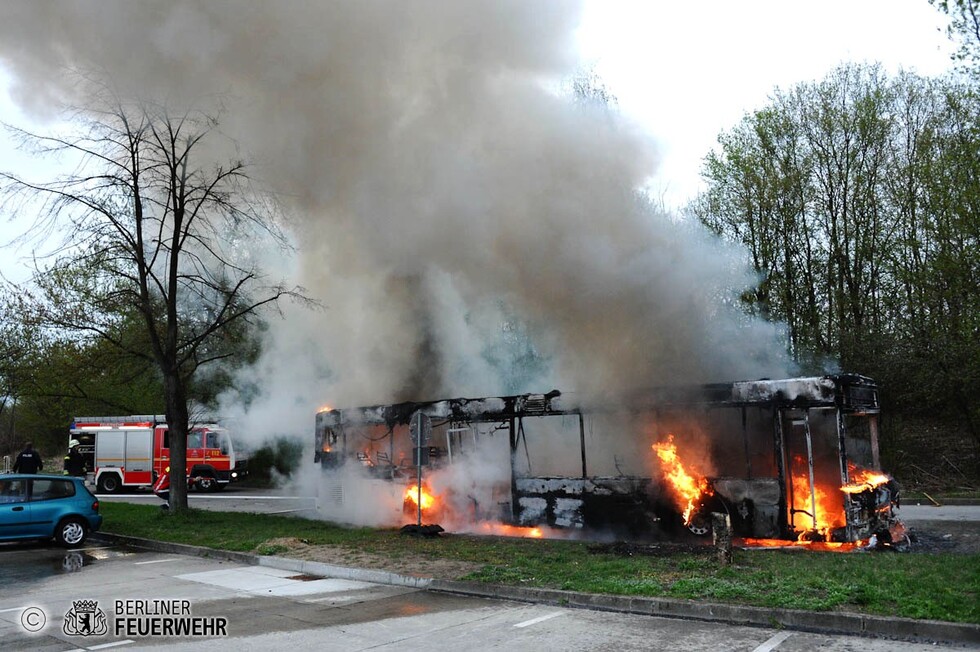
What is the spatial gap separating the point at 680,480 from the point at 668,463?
36 cm

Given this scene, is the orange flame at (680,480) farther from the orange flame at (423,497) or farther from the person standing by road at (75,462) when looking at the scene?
the person standing by road at (75,462)

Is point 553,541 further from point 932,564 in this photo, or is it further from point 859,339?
point 859,339

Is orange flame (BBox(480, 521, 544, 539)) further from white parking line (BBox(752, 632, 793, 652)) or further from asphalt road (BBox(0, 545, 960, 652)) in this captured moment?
white parking line (BBox(752, 632, 793, 652))

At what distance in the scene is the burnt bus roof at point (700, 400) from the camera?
32.1 feet

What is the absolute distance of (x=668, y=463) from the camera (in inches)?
427

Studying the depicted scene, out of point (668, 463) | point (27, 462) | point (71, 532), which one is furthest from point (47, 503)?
point (668, 463)

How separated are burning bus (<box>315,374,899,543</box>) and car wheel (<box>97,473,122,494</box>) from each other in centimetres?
1869

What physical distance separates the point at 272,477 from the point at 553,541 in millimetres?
20355

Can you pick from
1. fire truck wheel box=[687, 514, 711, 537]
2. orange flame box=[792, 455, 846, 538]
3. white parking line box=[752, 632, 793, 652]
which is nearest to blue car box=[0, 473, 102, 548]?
fire truck wheel box=[687, 514, 711, 537]

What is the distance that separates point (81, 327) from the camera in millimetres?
15523

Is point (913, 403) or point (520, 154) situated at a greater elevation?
point (520, 154)

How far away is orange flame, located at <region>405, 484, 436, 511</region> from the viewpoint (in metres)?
13.4

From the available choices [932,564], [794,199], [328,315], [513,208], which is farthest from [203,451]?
[932,564]

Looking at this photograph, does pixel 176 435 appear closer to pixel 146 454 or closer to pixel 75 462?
pixel 146 454
